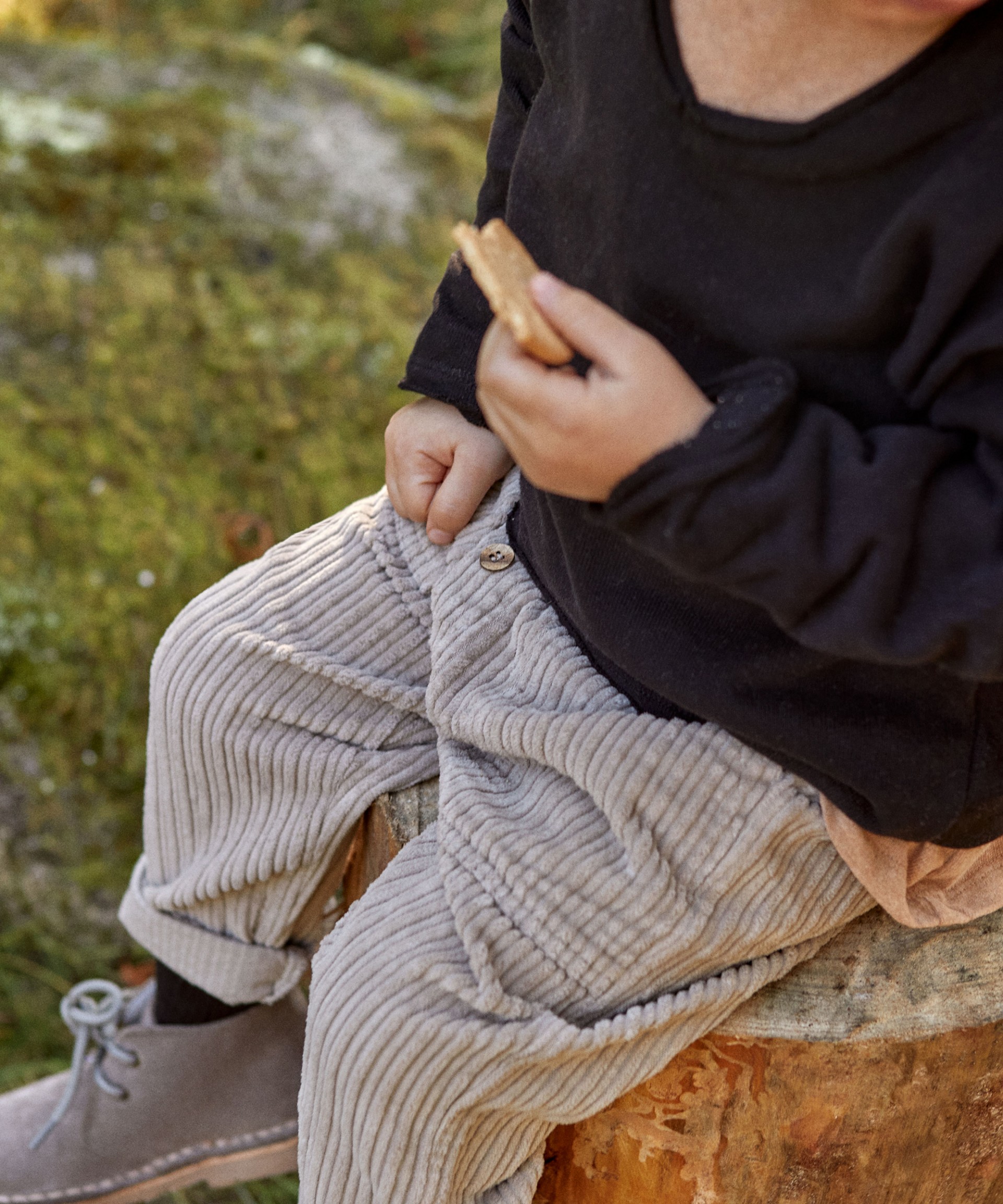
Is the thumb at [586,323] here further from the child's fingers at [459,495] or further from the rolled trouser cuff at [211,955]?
the rolled trouser cuff at [211,955]

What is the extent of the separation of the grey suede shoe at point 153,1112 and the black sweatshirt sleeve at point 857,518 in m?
0.92

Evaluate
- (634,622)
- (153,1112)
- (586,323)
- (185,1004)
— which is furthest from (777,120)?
(153,1112)

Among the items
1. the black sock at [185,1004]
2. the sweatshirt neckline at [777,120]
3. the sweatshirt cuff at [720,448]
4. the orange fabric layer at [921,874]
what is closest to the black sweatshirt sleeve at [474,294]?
the sweatshirt neckline at [777,120]

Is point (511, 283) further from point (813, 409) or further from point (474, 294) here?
point (474, 294)

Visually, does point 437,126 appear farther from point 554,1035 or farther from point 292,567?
point 554,1035

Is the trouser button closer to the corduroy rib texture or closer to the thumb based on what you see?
the corduroy rib texture

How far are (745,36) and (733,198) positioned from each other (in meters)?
0.11

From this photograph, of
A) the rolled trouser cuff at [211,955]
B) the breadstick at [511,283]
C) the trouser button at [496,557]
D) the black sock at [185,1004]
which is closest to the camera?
the breadstick at [511,283]

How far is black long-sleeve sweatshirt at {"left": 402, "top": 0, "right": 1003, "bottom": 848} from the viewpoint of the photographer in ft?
2.59

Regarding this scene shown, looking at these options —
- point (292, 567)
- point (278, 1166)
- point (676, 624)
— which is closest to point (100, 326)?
point (292, 567)


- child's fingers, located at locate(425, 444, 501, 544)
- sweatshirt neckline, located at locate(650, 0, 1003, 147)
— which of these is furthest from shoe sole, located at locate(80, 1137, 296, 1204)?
sweatshirt neckline, located at locate(650, 0, 1003, 147)

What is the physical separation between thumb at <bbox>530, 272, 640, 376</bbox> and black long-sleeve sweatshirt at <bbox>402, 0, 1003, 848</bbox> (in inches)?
2.8

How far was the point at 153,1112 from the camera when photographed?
1.43 m

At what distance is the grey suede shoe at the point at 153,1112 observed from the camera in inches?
56.1
